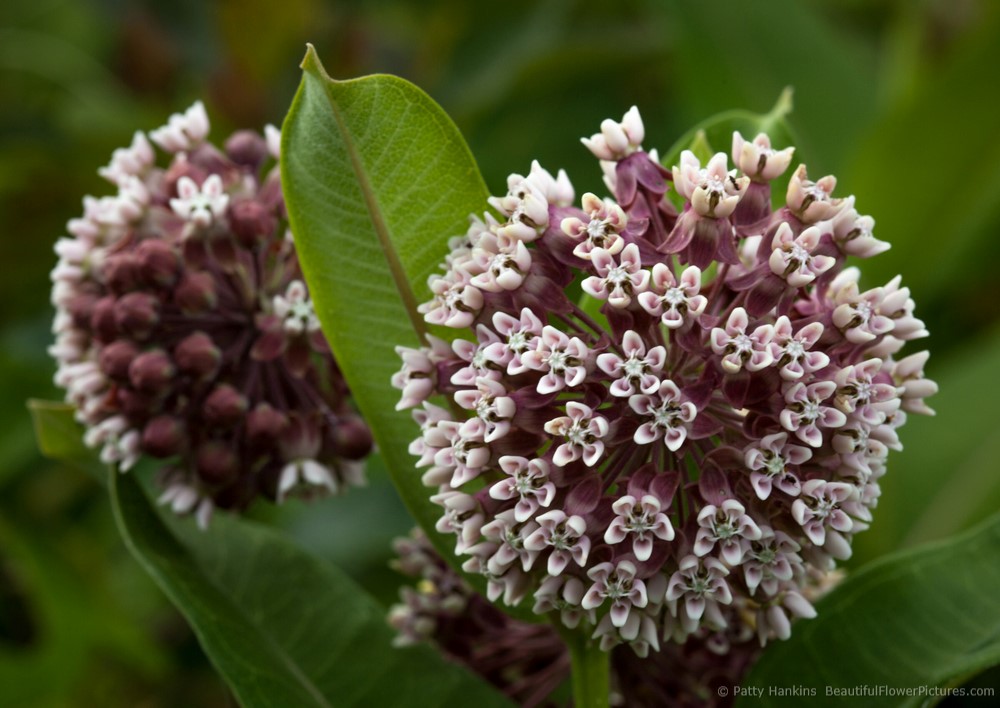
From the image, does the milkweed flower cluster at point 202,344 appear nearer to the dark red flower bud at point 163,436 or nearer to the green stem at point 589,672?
the dark red flower bud at point 163,436

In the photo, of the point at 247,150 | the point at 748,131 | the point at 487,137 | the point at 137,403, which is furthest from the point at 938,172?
the point at 137,403

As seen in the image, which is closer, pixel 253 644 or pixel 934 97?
pixel 253 644

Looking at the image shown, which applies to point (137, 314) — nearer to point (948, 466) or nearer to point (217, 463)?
point (217, 463)

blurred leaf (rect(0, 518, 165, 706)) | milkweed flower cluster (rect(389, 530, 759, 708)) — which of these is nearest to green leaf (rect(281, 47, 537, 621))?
milkweed flower cluster (rect(389, 530, 759, 708))

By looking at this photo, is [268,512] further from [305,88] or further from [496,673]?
[305,88]

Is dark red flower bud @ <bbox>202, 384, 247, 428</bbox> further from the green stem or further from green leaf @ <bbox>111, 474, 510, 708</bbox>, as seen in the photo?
the green stem

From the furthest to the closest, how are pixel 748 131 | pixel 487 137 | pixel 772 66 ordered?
1. pixel 487 137
2. pixel 772 66
3. pixel 748 131

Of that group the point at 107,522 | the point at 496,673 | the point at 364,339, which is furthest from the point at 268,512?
the point at 364,339
